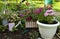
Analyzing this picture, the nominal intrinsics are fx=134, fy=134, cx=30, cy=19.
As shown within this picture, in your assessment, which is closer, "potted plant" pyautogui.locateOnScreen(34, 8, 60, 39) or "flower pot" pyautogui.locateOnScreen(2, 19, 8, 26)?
"potted plant" pyautogui.locateOnScreen(34, 8, 60, 39)

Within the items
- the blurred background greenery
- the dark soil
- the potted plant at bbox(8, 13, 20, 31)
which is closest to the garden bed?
the dark soil

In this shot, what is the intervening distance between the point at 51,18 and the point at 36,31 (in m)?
0.47

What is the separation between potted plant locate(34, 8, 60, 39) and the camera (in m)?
2.26

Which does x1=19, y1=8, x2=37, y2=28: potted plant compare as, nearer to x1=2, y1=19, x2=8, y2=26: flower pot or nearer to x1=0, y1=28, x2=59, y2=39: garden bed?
x1=0, y1=28, x2=59, y2=39: garden bed

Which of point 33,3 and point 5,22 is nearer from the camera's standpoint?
point 5,22

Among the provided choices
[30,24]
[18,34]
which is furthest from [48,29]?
[18,34]

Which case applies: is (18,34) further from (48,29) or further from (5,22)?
(48,29)

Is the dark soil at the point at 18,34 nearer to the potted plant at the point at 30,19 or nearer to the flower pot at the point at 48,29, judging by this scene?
the potted plant at the point at 30,19

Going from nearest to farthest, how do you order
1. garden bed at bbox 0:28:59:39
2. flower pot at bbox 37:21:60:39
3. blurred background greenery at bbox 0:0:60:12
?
flower pot at bbox 37:21:60:39 < garden bed at bbox 0:28:59:39 < blurred background greenery at bbox 0:0:60:12

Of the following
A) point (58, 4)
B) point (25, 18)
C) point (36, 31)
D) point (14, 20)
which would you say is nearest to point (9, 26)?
point (14, 20)

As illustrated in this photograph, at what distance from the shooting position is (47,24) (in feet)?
7.46

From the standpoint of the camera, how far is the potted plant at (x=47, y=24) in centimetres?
226

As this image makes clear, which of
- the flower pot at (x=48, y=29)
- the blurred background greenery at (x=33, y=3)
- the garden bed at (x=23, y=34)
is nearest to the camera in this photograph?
the flower pot at (x=48, y=29)

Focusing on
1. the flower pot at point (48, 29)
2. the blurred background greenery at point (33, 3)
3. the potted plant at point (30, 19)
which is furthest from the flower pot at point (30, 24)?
the blurred background greenery at point (33, 3)
